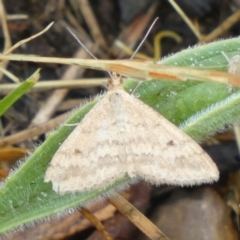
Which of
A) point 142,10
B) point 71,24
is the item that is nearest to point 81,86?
point 71,24

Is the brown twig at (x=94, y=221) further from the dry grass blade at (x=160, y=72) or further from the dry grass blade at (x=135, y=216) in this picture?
the dry grass blade at (x=160, y=72)

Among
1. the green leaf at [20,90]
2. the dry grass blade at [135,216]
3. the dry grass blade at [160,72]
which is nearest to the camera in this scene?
the dry grass blade at [160,72]

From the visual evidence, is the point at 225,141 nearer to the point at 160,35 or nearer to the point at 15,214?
the point at 160,35

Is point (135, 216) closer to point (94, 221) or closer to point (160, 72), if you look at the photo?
point (94, 221)

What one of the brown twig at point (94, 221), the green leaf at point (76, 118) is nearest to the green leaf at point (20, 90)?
the green leaf at point (76, 118)

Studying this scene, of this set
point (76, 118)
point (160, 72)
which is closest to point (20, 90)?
point (76, 118)

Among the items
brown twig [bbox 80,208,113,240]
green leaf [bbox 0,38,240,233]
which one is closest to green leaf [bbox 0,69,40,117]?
green leaf [bbox 0,38,240,233]

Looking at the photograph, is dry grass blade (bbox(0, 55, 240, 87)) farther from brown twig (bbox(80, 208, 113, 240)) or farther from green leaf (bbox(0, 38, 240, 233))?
brown twig (bbox(80, 208, 113, 240))

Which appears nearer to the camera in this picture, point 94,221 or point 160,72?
point 160,72

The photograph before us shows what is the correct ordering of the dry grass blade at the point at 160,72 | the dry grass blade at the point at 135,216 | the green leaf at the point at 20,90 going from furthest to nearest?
1. the dry grass blade at the point at 135,216
2. the green leaf at the point at 20,90
3. the dry grass blade at the point at 160,72
